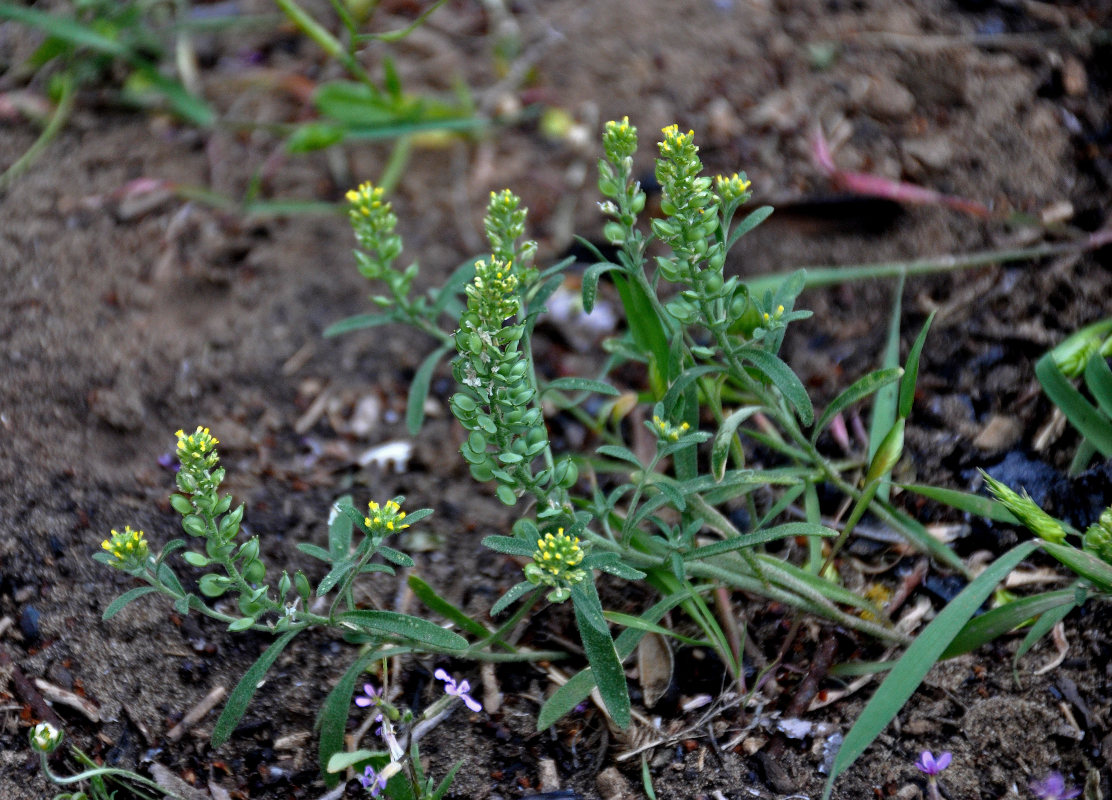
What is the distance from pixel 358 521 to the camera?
5.93 feet

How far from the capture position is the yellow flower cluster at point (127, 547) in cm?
170

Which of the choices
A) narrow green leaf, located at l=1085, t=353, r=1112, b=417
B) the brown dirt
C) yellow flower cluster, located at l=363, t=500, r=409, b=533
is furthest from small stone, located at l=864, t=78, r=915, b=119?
yellow flower cluster, located at l=363, t=500, r=409, b=533

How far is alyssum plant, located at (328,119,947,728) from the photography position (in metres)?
1.73

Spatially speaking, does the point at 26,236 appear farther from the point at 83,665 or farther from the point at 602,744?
the point at 602,744

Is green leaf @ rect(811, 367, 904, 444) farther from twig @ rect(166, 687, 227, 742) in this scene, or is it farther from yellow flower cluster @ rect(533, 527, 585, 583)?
twig @ rect(166, 687, 227, 742)

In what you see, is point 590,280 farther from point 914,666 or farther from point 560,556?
point 914,666

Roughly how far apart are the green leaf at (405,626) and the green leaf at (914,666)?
0.75m

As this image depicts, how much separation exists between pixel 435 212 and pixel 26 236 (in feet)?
4.14

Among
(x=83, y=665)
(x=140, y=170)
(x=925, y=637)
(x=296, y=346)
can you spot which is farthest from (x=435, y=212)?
(x=925, y=637)

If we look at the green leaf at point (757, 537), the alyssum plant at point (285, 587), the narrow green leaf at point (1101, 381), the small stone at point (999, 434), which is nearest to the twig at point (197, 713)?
the alyssum plant at point (285, 587)

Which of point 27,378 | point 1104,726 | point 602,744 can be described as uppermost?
point 27,378

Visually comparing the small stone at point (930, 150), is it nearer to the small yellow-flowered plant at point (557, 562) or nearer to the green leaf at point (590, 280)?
the green leaf at point (590, 280)

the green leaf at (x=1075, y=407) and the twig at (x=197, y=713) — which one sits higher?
the green leaf at (x=1075, y=407)

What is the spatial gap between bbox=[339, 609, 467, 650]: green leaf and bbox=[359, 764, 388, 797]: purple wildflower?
0.25 metres
